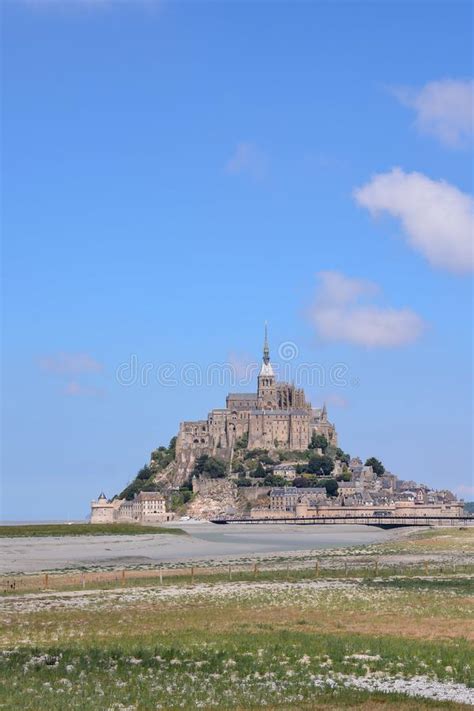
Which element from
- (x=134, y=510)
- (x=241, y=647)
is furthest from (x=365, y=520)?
(x=241, y=647)

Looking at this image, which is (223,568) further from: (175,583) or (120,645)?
(120,645)

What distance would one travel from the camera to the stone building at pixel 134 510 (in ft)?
623

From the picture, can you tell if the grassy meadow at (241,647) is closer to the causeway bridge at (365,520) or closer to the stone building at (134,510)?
the causeway bridge at (365,520)

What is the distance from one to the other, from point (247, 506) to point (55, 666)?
17067cm

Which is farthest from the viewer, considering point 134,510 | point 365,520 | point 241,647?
point 134,510

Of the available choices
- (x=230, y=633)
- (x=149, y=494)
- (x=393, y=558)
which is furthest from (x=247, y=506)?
(x=230, y=633)

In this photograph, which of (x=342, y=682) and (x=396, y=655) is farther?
(x=396, y=655)

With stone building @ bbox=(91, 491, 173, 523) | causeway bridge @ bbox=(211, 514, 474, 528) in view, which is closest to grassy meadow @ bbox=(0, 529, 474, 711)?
causeway bridge @ bbox=(211, 514, 474, 528)

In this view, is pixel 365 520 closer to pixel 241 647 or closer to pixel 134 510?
pixel 134 510

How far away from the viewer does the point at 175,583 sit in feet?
136

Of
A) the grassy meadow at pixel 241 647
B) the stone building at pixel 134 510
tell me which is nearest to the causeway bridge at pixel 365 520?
the stone building at pixel 134 510

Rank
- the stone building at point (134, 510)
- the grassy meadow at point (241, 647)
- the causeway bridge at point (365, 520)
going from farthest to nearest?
the stone building at point (134, 510) → the causeway bridge at point (365, 520) → the grassy meadow at point (241, 647)

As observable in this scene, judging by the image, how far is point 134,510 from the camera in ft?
634

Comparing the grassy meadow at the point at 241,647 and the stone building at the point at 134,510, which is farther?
the stone building at the point at 134,510
